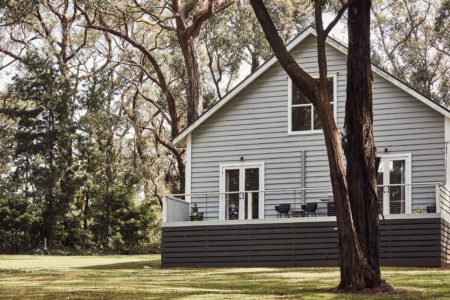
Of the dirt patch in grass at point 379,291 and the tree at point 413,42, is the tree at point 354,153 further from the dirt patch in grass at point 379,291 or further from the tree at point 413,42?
the tree at point 413,42

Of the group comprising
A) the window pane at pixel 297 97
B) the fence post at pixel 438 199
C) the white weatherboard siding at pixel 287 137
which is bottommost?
the fence post at pixel 438 199

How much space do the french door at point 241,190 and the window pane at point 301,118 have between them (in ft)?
5.50

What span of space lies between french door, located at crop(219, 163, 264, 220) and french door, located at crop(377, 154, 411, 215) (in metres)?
3.85

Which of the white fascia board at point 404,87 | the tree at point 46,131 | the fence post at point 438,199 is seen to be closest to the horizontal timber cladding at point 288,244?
the fence post at point 438,199

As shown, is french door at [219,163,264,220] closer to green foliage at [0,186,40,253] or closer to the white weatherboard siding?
the white weatherboard siding

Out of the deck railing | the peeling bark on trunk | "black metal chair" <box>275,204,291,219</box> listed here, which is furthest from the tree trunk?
the peeling bark on trunk

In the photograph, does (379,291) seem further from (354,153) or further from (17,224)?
(17,224)

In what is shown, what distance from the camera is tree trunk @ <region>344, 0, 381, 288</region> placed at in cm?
1247

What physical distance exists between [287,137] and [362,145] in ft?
38.6

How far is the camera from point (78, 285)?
548 inches

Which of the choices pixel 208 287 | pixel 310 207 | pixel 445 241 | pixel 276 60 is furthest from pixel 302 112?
pixel 208 287

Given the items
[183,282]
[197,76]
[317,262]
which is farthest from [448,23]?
[183,282]

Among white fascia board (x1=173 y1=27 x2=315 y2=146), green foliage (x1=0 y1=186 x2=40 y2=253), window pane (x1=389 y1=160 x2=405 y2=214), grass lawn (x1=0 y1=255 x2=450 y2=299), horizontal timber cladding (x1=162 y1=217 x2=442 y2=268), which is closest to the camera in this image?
grass lawn (x1=0 y1=255 x2=450 y2=299)

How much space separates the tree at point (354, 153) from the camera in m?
12.3
